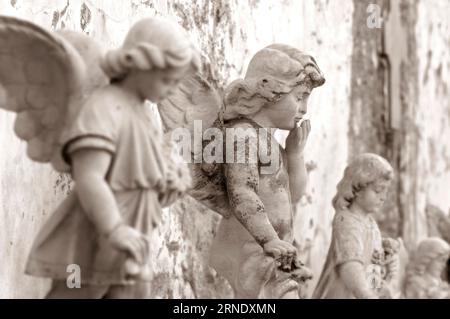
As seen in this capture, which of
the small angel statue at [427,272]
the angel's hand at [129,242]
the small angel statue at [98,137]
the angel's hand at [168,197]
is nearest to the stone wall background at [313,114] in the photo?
the small angel statue at [427,272]

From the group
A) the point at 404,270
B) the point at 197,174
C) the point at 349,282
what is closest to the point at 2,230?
the point at 197,174

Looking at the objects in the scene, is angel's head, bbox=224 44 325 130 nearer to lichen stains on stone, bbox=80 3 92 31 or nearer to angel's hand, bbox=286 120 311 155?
angel's hand, bbox=286 120 311 155

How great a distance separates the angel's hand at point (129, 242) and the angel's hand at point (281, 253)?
137 cm

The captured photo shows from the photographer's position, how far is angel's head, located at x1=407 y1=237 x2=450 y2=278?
720cm

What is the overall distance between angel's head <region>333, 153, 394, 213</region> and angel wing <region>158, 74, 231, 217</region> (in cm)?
80

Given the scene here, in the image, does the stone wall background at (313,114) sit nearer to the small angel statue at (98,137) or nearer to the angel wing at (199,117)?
the angel wing at (199,117)

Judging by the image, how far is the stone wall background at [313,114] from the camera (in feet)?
15.9

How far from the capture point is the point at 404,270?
7367 mm

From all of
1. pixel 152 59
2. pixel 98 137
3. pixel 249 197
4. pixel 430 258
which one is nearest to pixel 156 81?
pixel 152 59

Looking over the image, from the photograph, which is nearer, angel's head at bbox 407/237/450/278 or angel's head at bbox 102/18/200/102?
angel's head at bbox 102/18/200/102

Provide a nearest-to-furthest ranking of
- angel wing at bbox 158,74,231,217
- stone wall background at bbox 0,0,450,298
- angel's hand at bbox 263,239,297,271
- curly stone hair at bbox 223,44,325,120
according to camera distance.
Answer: stone wall background at bbox 0,0,450,298 < angel's hand at bbox 263,239,297,271 < curly stone hair at bbox 223,44,325,120 < angel wing at bbox 158,74,231,217

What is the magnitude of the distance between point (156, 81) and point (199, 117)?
1.43m

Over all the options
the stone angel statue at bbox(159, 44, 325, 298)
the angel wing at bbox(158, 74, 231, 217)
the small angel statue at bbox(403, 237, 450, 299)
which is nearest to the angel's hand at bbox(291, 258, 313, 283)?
the stone angel statue at bbox(159, 44, 325, 298)

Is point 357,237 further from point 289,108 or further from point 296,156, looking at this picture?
point 289,108
